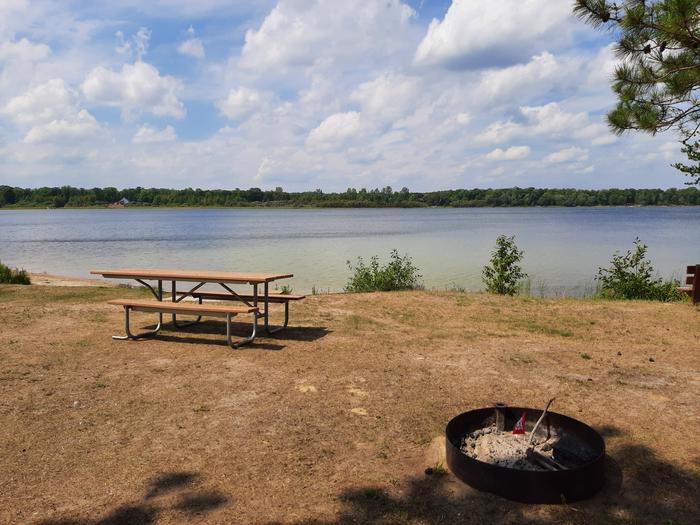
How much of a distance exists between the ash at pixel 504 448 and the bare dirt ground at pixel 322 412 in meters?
0.24

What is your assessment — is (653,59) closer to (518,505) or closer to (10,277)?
(518,505)

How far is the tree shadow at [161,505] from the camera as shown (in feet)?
9.02

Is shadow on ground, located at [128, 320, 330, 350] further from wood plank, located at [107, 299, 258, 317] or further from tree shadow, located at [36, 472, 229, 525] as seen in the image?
tree shadow, located at [36, 472, 229, 525]

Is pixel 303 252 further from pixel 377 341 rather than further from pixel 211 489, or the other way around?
pixel 211 489

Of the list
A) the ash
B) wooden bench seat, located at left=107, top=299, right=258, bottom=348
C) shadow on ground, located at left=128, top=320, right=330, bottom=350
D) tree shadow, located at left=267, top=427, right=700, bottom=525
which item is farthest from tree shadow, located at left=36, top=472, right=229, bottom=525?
shadow on ground, located at left=128, top=320, right=330, bottom=350

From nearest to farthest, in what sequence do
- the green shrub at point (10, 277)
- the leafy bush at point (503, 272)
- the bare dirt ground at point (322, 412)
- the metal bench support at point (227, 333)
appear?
the bare dirt ground at point (322, 412) → the metal bench support at point (227, 333) → the leafy bush at point (503, 272) → the green shrub at point (10, 277)

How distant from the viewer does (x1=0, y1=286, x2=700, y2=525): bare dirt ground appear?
115 inches

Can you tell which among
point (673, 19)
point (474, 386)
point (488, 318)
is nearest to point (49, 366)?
point (474, 386)

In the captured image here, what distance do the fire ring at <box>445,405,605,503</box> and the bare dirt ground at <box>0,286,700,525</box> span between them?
0.07 m

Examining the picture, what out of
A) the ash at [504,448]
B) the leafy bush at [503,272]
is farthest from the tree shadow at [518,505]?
the leafy bush at [503,272]

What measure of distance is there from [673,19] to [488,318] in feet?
13.9

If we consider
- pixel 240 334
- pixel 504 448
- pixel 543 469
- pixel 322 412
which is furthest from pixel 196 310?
pixel 543 469

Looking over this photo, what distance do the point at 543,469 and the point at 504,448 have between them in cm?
30

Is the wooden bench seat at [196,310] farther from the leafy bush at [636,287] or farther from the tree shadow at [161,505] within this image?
the leafy bush at [636,287]
